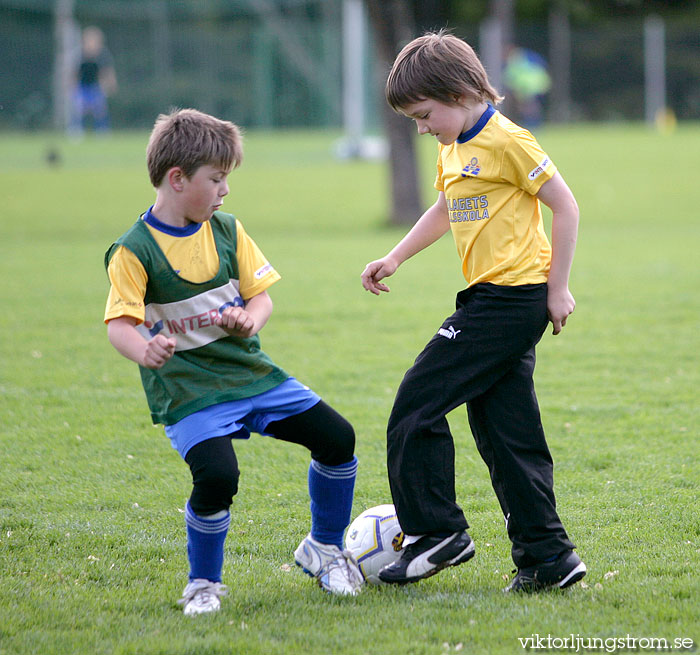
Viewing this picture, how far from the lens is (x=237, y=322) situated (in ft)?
10.5

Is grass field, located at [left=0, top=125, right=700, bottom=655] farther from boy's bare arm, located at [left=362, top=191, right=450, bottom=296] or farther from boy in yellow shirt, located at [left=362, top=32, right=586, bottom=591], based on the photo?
boy's bare arm, located at [left=362, top=191, right=450, bottom=296]

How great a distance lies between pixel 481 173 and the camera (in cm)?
336

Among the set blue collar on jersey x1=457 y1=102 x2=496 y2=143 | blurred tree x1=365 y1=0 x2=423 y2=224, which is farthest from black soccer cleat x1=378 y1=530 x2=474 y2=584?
blurred tree x1=365 y1=0 x2=423 y2=224

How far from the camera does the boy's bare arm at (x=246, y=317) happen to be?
3207mm

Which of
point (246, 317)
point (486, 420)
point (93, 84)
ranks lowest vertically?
point (486, 420)

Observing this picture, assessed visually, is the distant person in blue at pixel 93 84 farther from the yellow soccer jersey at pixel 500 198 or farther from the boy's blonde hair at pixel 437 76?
the yellow soccer jersey at pixel 500 198

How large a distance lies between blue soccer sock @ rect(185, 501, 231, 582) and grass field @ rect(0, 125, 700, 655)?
132 mm

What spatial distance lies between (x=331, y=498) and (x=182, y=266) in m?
0.92

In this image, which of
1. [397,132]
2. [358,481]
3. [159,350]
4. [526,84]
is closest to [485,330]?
[159,350]

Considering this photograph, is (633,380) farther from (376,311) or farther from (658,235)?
(658,235)

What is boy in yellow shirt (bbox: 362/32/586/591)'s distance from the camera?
11.0 ft

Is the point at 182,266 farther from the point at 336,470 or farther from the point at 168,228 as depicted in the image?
the point at 336,470

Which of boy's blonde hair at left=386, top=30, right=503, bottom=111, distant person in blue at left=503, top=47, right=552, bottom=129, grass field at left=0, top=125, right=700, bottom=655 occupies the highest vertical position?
distant person in blue at left=503, top=47, right=552, bottom=129

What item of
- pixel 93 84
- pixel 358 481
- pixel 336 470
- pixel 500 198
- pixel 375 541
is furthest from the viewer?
pixel 93 84
